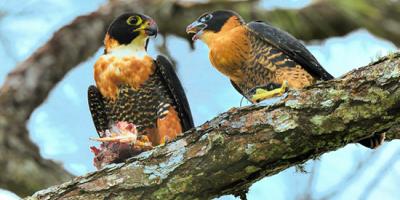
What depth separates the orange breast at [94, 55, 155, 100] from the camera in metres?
5.40

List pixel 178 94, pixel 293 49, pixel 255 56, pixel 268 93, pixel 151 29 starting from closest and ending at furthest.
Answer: pixel 268 93 < pixel 293 49 < pixel 255 56 < pixel 178 94 < pixel 151 29

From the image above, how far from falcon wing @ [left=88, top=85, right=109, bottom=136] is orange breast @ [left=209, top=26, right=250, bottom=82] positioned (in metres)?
0.91

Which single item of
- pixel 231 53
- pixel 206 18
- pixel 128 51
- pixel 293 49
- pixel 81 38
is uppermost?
pixel 81 38

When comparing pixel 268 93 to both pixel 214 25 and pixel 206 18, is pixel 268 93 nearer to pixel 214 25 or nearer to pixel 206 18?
pixel 214 25

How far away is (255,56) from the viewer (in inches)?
195

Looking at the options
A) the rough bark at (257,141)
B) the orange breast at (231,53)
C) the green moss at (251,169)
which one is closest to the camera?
the rough bark at (257,141)

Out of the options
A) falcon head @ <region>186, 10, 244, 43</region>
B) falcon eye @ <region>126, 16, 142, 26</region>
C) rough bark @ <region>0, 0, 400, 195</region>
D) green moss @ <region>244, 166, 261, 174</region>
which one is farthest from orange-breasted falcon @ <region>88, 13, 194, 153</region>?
green moss @ <region>244, 166, 261, 174</region>

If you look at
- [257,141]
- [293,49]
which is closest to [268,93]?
[293,49]

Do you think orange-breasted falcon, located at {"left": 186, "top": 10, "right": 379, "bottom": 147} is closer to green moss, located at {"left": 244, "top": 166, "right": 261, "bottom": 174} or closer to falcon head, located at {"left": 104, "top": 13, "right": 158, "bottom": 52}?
falcon head, located at {"left": 104, "top": 13, "right": 158, "bottom": 52}

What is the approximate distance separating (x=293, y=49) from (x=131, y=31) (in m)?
1.28

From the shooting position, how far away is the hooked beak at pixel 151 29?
5517mm

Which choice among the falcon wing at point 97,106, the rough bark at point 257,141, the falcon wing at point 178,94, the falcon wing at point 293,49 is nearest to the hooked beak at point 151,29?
the falcon wing at point 178,94

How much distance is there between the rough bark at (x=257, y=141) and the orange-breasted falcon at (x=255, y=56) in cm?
78

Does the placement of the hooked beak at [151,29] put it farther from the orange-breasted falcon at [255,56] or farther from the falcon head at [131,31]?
the orange-breasted falcon at [255,56]
